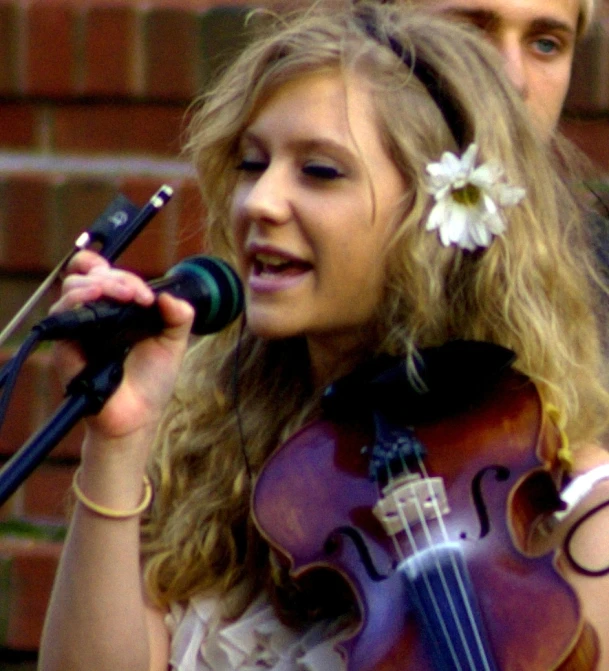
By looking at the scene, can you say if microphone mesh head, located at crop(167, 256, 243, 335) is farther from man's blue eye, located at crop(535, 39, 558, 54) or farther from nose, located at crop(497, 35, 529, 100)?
man's blue eye, located at crop(535, 39, 558, 54)

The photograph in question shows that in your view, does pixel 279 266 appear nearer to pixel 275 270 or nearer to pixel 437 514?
pixel 275 270

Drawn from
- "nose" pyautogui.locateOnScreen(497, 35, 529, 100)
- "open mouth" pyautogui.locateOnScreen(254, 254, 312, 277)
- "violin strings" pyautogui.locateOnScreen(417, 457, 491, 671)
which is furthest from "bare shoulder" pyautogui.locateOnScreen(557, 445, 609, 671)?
"nose" pyautogui.locateOnScreen(497, 35, 529, 100)

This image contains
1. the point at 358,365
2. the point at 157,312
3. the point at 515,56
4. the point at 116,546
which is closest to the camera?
the point at 157,312

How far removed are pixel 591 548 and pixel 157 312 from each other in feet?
1.82

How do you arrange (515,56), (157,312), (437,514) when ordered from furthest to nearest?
(515,56)
(437,514)
(157,312)

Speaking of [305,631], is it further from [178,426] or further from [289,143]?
[289,143]

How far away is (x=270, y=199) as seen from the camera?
1958mm

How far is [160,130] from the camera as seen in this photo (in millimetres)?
3359

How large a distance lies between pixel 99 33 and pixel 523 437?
180 centimetres

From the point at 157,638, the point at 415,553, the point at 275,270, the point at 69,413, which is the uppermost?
the point at 275,270

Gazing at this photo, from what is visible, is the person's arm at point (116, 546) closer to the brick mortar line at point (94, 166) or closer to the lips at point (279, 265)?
the lips at point (279, 265)

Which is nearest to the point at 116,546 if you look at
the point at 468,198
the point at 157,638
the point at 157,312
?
the point at 157,638

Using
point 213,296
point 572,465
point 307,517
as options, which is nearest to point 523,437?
point 572,465

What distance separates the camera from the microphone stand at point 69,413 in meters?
1.50
